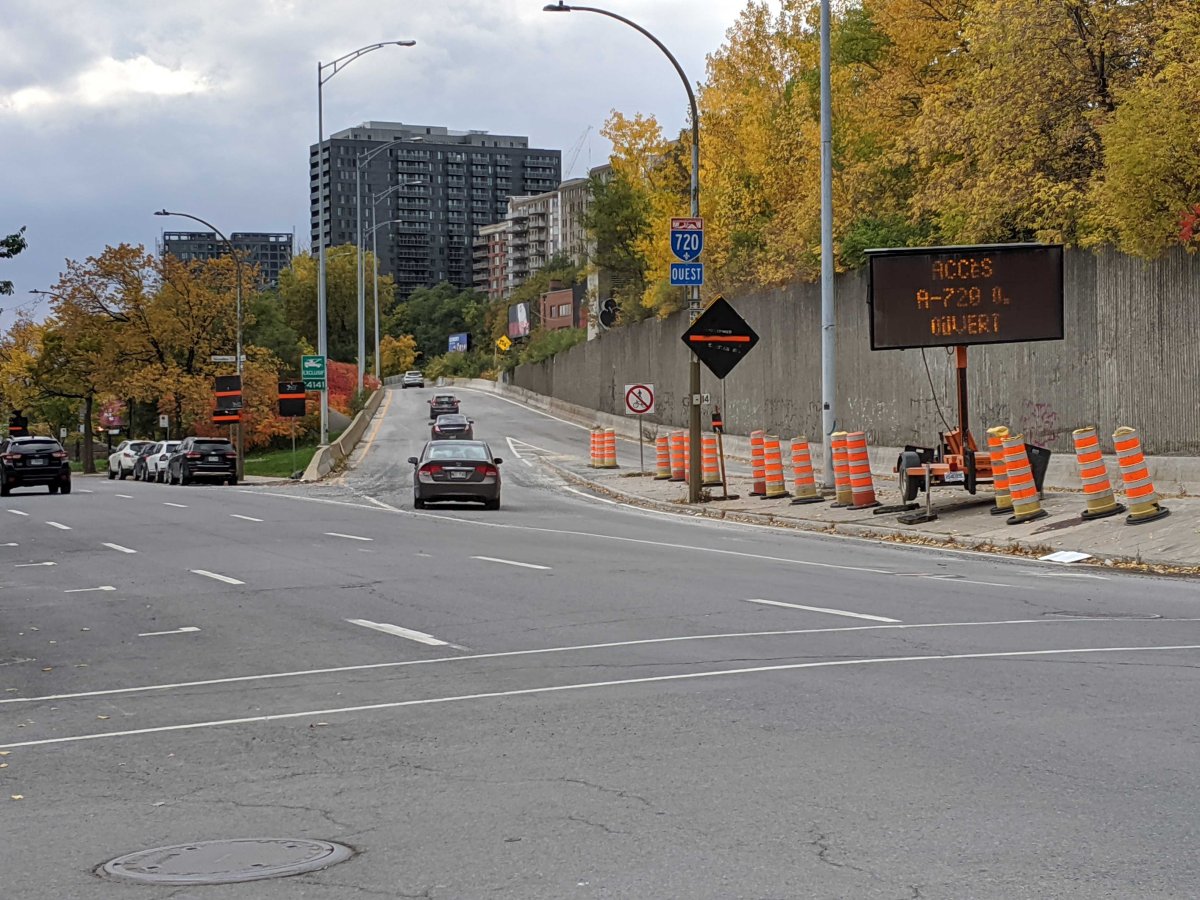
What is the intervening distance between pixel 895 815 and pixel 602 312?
8197 centimetres

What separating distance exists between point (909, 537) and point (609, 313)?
64176 millimetres

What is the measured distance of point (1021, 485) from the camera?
75.5ft

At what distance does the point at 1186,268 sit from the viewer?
1029 inches

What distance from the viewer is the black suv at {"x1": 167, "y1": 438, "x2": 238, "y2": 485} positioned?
53.4m

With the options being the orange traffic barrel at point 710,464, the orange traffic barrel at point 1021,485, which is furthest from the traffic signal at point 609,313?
the orange traffic barrel at point 1021,485

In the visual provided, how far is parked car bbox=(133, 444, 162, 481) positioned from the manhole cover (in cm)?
5735

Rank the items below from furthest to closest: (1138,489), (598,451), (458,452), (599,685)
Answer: (598,451), (458,452), (1138,489), (599,685)

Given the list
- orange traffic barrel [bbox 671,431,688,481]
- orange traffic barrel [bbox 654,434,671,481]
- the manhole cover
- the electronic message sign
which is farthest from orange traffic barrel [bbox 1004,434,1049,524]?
orange traffic barrel [bbox 654,434,671,481]

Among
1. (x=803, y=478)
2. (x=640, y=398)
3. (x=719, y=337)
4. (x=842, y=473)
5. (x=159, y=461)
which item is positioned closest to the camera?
(x=842, y=473)

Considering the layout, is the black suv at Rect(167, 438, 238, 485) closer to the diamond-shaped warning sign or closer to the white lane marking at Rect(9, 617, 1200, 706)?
the diamond-shaped warning sign

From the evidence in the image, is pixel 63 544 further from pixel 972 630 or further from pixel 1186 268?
pixel 1186 268

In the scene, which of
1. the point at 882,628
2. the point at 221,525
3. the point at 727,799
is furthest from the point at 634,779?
the point at 221,525

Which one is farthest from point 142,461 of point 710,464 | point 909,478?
point 909,478

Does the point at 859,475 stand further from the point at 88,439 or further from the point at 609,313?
the point at 88,439
